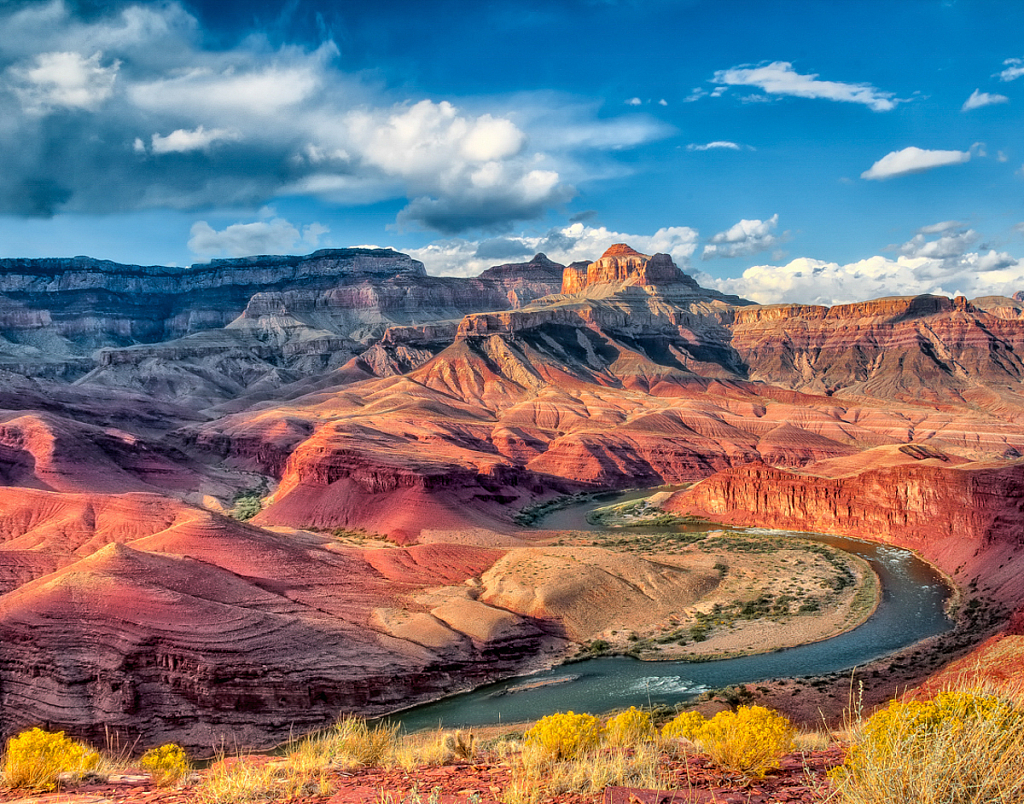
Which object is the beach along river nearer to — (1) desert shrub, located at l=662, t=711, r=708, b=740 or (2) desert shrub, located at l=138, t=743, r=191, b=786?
(1) desert shrub, located at l=662, t=711, r=708, b=740

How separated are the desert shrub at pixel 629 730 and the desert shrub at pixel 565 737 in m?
1.21

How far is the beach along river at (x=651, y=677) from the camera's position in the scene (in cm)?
3728

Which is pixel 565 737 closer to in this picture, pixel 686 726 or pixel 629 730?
pixel 629 730

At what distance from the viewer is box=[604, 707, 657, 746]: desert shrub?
19.2m

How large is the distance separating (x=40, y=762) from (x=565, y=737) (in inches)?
450

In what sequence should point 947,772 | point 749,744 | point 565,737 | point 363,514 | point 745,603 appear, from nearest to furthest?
1. point 947,772
2. point 749,744
3. point 565,737
4. point 745,603
5. point 363,514

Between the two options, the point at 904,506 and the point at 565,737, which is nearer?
the point at 565,737

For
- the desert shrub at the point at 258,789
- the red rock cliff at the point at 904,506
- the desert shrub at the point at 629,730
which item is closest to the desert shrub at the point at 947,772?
the desert shrub at the point at 258,789

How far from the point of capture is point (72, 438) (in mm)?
99188

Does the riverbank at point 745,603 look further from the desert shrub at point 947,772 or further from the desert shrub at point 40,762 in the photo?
the desert shrub at point 947,772

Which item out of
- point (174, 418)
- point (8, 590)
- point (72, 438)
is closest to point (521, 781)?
point (8, 590)

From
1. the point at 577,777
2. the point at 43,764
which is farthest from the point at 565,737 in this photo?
the point at 43,764

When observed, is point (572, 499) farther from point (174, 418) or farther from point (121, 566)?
point (174, 418)

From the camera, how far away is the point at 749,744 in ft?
45.6
